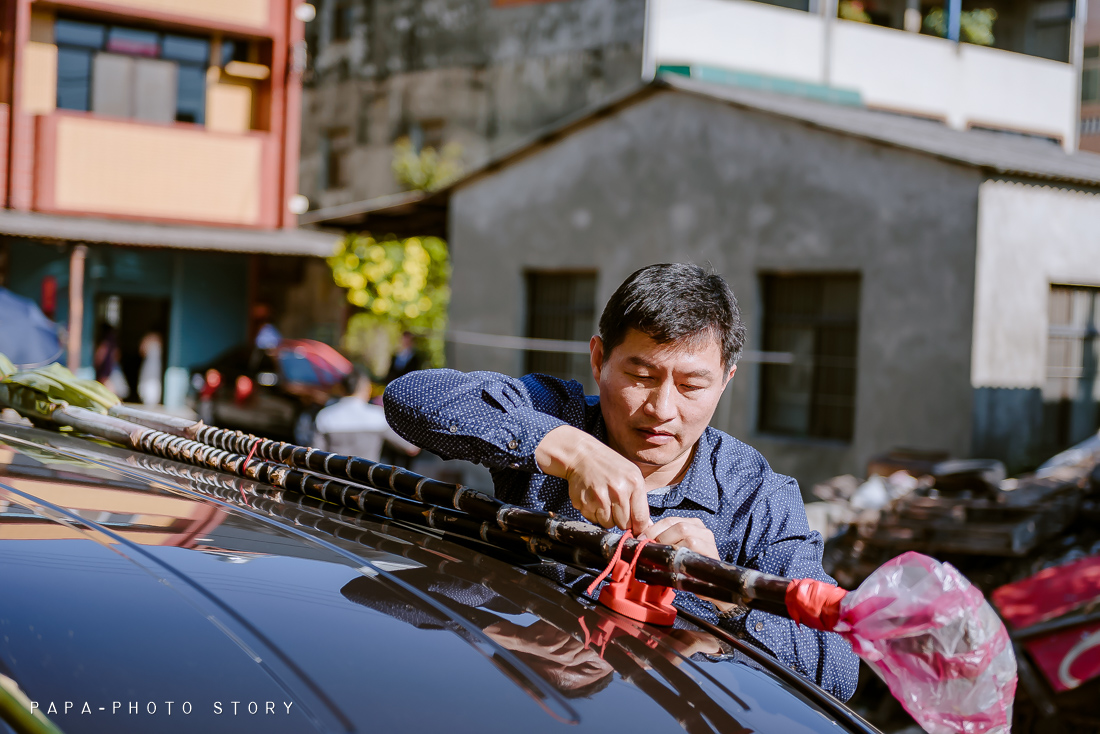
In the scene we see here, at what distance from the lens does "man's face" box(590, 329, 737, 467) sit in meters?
2.07

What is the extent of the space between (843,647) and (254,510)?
1.19m

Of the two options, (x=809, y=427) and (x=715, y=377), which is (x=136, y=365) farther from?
(x=715, y=377)

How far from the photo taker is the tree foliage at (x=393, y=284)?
1811 centimetres

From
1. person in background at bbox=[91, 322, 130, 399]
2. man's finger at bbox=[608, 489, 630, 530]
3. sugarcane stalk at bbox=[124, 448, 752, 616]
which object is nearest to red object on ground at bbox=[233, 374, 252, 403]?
person in background at bbox=[91, 322, 130, 399]

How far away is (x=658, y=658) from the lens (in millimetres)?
1546

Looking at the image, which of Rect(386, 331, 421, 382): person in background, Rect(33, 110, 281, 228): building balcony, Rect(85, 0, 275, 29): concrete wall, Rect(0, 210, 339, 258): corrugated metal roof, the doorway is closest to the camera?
Rect(386, 331, 421, 382): person in background

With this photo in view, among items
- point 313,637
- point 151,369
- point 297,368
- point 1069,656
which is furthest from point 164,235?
point 313,637

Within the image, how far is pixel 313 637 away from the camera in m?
1.36

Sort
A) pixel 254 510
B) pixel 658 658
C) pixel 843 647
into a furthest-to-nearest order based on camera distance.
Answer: pixel 843 647 < pixel 254 510 < pixel 658 658

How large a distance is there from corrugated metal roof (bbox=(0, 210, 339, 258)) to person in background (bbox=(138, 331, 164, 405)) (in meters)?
2.29

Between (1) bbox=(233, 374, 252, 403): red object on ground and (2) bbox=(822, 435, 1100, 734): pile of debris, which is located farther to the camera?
(1) bbox=(233, 374, 252, 403): red object on ground

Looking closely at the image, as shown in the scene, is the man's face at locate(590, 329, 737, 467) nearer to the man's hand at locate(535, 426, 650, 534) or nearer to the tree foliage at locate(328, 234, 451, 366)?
the man's hand at locate(535, 426, 650, 534)

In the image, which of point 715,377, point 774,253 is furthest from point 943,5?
point 715,377

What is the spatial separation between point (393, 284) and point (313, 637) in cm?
1712
